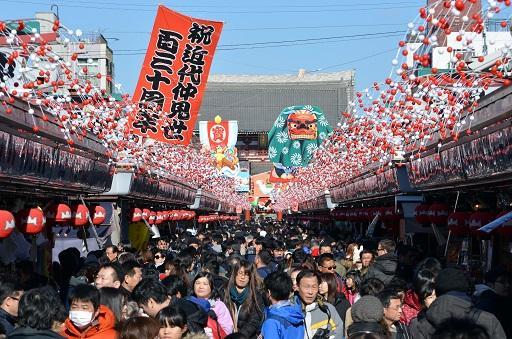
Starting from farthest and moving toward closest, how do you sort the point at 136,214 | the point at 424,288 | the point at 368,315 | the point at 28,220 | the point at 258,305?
the point at 136,214, the point at 28,220, the point at 258,305, the point at 424,288, the point at 368,315

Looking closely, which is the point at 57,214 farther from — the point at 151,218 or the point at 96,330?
the point at 151,218

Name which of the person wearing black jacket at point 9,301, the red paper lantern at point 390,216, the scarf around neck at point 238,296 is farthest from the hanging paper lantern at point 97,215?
the person wearing black jacket at point 9,301

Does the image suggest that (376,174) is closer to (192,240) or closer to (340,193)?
(192,240)

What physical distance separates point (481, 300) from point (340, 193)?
2058cm

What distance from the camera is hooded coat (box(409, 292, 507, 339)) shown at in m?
5.93

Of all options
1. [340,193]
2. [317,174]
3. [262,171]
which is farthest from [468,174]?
[262,171]

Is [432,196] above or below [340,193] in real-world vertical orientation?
below

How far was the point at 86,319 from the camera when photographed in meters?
6.25

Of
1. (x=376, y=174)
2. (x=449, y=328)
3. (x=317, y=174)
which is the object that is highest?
(x=317, y=174)

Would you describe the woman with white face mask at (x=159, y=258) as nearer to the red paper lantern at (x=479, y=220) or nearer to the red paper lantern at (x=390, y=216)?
the red paper lantern at (x=479, y=220)

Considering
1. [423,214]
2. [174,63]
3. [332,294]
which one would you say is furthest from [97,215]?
[332,294]

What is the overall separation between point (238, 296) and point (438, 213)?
7.02 metres

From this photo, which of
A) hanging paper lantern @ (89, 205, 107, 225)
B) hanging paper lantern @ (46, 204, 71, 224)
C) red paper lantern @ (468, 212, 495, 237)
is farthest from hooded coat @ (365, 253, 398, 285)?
hanging paper lantern @ (89, 205, 107, 225)

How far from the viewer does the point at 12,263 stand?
1135 centimetres
